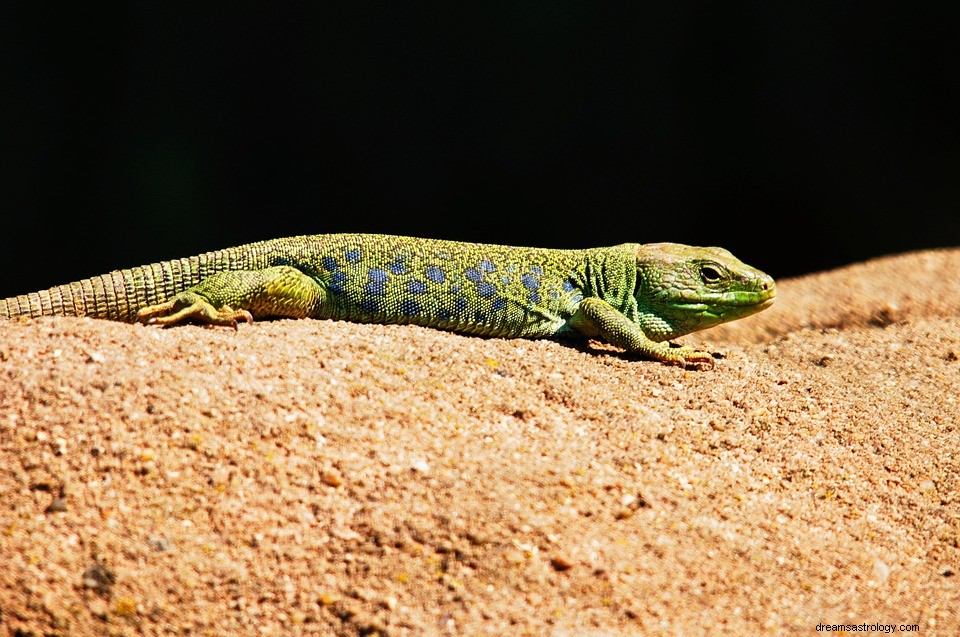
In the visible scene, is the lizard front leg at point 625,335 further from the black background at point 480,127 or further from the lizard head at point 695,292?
the black background at point 480,127

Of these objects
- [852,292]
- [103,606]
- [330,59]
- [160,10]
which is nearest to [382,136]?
[330,59]

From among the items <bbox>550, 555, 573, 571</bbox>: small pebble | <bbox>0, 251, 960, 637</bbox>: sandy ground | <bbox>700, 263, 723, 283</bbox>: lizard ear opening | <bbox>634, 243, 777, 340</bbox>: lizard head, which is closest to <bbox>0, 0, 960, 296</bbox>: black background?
<bbox>634, 243, 777, 340</bbox>: lizard head

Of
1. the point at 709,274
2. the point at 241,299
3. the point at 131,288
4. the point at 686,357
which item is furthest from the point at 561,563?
the point at 131,288

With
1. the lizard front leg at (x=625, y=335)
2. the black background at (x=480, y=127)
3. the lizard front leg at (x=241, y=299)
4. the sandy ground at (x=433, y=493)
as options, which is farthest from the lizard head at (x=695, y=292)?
the black background at (x=480, y=127)

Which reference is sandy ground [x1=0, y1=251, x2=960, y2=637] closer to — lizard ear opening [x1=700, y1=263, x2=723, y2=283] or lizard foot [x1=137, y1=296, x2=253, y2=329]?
lizard foot [x1=137, y1=296, x2=253, y2=329]

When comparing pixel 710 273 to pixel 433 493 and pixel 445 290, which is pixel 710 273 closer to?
pixel 445 290

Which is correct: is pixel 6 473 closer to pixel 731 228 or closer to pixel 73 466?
pixel 73 466
